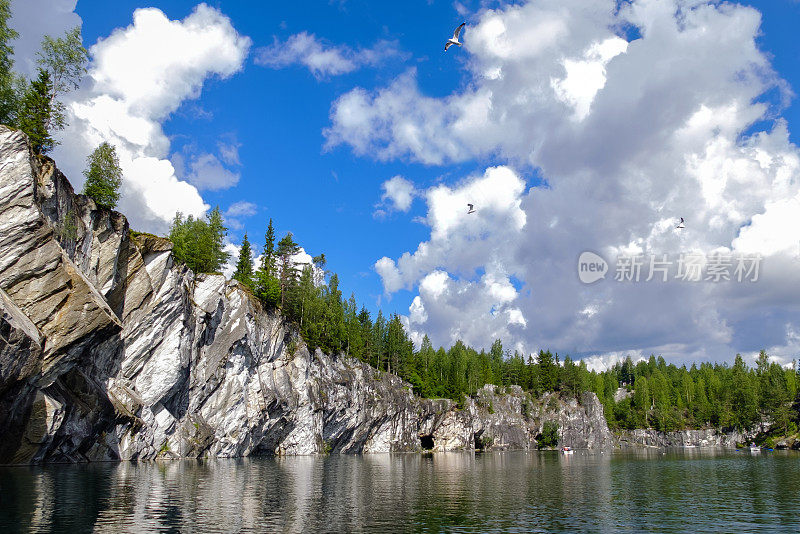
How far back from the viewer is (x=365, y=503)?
36.2 meters

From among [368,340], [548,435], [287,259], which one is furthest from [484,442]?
[287,259]

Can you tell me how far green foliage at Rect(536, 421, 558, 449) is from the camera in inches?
7239

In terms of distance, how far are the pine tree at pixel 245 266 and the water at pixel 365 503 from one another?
5360 centimetres

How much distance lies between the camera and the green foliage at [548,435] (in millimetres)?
183875

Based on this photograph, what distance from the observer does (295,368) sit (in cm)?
10806

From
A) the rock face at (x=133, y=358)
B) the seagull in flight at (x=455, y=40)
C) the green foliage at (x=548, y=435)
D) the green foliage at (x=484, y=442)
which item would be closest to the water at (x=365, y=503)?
the rock face at (x=133, y=358)

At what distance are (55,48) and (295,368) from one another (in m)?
69.6

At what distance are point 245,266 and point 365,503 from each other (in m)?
81.8

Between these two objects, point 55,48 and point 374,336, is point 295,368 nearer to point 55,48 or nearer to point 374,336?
point 374,336

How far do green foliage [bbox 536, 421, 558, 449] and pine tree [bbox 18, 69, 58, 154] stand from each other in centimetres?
17071

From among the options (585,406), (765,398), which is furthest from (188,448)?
(765,398)

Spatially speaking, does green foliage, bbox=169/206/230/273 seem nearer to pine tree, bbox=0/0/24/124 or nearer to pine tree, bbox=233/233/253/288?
pine tree, bbox=233/233/253/288

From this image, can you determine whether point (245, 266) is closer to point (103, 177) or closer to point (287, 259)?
point (287, 259)

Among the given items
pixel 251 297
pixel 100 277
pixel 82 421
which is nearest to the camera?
pixel 82 421
